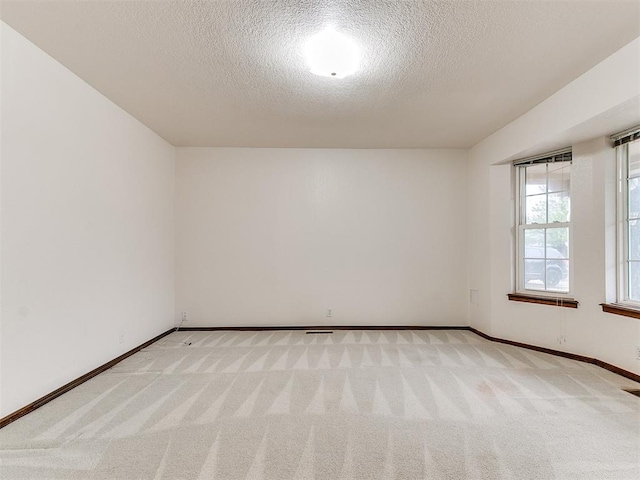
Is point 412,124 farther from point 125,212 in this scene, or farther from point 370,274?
point 125,212

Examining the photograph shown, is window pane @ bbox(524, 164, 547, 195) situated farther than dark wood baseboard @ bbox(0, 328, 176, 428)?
Yes

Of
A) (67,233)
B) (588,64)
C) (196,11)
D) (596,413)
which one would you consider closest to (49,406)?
(67,233)

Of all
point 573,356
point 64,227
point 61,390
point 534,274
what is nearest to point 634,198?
point 534,274

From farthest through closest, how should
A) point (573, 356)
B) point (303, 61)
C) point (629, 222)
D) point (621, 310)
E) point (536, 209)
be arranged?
point (536, 209) < point (573, 356) < point (629, 222) < point (621, 310) < point (303, 61)

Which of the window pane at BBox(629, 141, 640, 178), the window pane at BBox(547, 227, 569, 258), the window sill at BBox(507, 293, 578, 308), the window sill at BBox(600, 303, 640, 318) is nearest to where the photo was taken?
the window sill at BBox(600, 303, 640, 318)

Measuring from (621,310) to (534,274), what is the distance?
0.98 m

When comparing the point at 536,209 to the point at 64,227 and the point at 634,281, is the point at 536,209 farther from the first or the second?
the point at 64,227

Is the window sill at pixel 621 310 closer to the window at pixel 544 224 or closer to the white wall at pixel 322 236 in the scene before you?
the window at pixel 544 224

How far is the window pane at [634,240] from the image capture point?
295 cm

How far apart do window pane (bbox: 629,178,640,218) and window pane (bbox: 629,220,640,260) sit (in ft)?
0.25

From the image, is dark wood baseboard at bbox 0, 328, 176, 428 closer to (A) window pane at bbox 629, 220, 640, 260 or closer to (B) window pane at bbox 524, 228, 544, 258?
(B) window pane at bbox 524, 228, 544, 258

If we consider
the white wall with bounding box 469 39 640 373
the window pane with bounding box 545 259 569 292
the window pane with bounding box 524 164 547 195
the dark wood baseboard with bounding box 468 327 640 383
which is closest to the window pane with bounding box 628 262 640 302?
the white wall with bounding box 469 39 640 373

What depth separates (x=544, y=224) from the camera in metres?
3.70

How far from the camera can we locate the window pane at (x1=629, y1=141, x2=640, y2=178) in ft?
9.62
